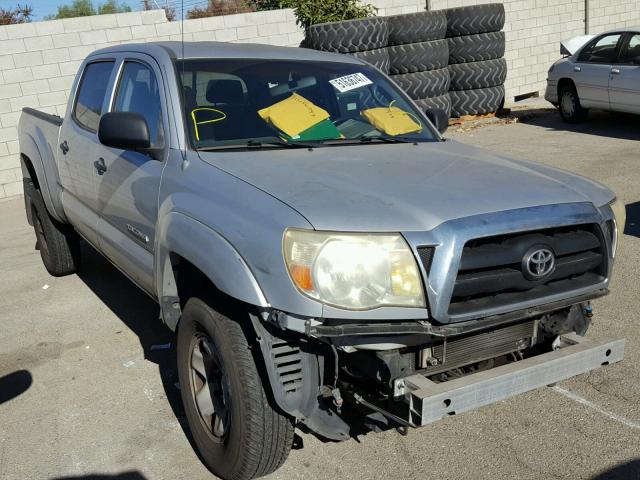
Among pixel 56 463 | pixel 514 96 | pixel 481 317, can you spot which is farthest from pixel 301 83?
pixel 514 96

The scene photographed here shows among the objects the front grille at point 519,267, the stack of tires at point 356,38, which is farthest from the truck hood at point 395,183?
the stack of tires at point 356,38

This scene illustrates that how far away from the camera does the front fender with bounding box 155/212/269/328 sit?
111 inches

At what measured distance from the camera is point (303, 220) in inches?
109

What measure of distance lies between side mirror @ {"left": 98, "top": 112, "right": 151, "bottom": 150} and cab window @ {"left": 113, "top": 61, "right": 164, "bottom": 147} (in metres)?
0.15

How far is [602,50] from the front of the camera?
39.5ft

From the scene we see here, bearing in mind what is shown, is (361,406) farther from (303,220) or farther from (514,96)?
(514,96)

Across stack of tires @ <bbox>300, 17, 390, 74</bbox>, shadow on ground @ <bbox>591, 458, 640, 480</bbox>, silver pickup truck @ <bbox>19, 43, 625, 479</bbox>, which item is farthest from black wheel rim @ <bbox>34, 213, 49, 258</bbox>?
stack of tires @ <bbox>300, 17, 390, 74</bbox>

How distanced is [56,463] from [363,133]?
2393mm

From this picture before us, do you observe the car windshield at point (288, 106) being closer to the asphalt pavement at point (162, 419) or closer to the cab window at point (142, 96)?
the cab window at point (142, 96)

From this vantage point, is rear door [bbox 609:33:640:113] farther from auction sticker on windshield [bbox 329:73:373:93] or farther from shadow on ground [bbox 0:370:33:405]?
shadow on ground [bbox 0:370:33:405]

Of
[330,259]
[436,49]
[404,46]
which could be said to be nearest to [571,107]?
[436,49]

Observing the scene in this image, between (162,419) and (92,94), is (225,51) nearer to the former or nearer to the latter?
(92,94)

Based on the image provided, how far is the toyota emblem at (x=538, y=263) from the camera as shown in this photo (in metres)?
2.90

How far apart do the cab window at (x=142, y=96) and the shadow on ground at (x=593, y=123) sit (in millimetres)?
9285
